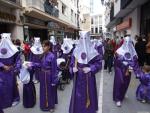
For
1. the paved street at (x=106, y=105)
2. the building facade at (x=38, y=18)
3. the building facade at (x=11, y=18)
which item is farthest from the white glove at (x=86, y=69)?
the building facade at (x=38, y=18)

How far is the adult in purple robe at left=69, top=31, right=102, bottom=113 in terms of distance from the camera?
629 centimetres

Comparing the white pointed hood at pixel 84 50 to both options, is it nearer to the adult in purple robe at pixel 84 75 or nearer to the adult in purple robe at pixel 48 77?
the adult in purple robe at pixel 84 75

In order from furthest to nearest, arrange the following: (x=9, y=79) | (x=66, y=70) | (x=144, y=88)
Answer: (x=66, y=70) < (x=144, y=88) < (x=9, y=79)

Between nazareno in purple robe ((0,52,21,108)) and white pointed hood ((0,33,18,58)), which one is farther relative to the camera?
white pointed hood ((0,33,18,58))

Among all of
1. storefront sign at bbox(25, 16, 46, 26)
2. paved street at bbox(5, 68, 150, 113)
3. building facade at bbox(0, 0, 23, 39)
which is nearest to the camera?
paved street at bbox(5, 68, 150, 113)

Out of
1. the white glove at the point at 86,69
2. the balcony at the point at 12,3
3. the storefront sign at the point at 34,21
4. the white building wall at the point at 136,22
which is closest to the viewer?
the white glove at the point at 86,69

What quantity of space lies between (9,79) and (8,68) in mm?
301

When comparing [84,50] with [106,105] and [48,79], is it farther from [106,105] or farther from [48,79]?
[106,105]

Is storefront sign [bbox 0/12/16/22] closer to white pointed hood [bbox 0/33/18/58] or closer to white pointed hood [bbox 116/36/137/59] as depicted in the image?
white pointed hood [bbox 0/33/18/58]

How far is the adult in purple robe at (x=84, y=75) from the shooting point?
20.6 feet

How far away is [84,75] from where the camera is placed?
20.8 ft

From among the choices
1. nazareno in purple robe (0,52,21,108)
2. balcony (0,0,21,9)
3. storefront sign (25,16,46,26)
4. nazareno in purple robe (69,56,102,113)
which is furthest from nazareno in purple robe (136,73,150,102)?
storefront sign (25,16,46,26)

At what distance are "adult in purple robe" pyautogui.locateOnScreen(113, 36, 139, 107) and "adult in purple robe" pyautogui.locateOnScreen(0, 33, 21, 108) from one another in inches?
110

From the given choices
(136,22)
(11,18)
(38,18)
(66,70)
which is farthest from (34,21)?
(66,70)
